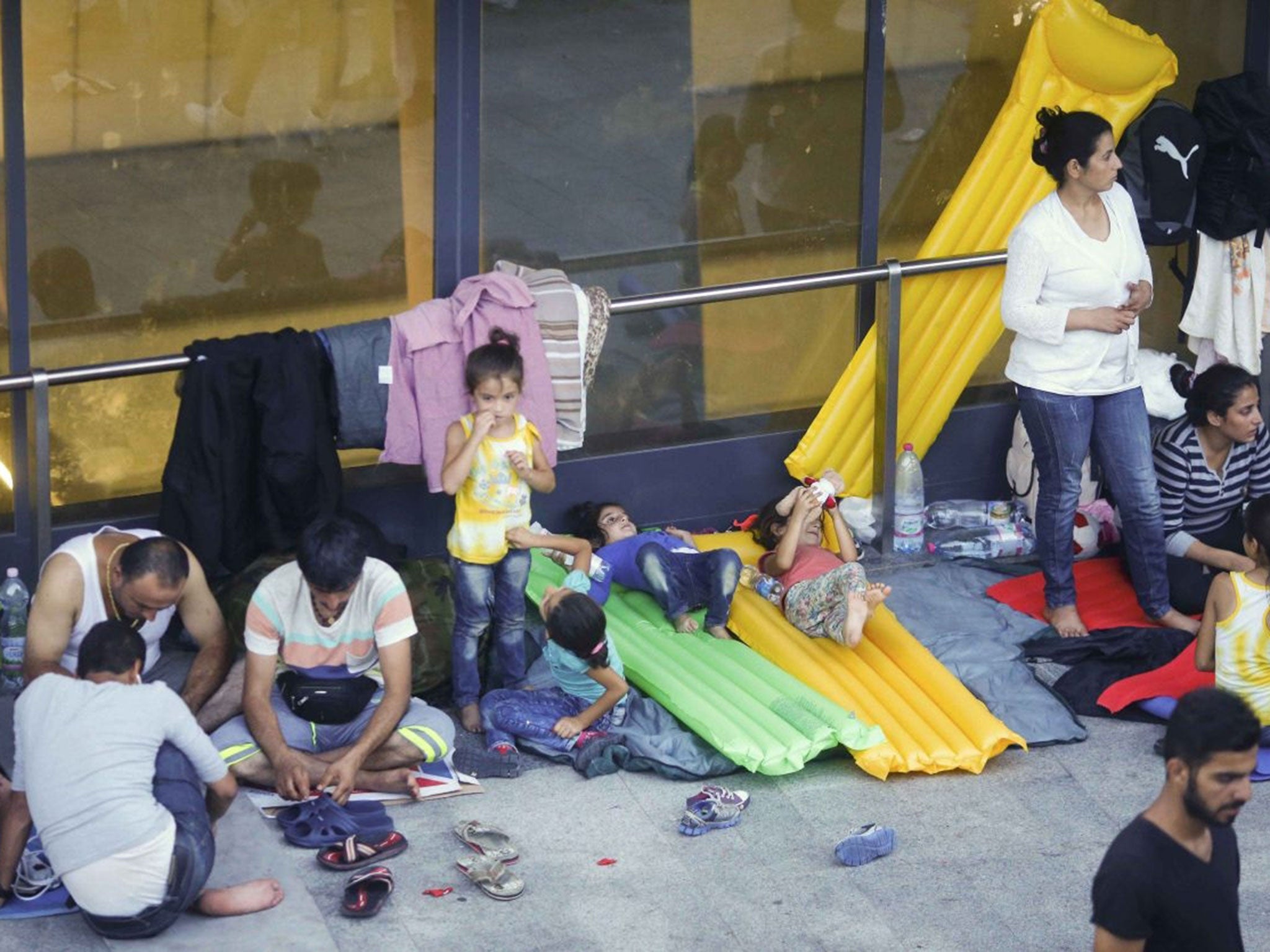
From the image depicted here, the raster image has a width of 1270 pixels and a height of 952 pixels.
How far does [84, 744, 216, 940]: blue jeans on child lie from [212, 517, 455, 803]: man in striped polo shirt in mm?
544

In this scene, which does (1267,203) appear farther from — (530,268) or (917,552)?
(530,268)

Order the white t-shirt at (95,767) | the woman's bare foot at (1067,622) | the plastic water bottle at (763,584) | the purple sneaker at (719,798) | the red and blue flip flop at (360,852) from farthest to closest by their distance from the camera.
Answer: the plastic water bottle at (763,584)
the woman's bare foot at (1067,622)
the purple sneaker at (719,798)
the red and blue flip flop at (360,852)
the white t-shirt at (95,767)

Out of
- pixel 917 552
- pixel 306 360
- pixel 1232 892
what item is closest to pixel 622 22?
pixel 306 360

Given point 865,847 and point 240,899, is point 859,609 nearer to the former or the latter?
point 865,847

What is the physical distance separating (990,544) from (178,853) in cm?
364

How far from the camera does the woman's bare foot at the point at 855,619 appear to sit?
21.7ft

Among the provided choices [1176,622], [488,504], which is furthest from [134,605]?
[1176,622]

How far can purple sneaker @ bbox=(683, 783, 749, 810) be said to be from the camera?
586 centimetres

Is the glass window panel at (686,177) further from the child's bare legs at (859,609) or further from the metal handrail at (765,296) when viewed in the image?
the child's bare legs at (859,609)

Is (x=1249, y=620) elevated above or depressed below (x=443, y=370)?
below

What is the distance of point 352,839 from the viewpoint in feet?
18.4

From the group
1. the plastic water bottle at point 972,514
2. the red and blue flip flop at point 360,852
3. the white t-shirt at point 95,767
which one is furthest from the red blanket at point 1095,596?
the white t-shirt at point 95,767

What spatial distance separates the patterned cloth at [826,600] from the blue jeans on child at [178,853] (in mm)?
2264

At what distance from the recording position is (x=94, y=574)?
5.76 meters
